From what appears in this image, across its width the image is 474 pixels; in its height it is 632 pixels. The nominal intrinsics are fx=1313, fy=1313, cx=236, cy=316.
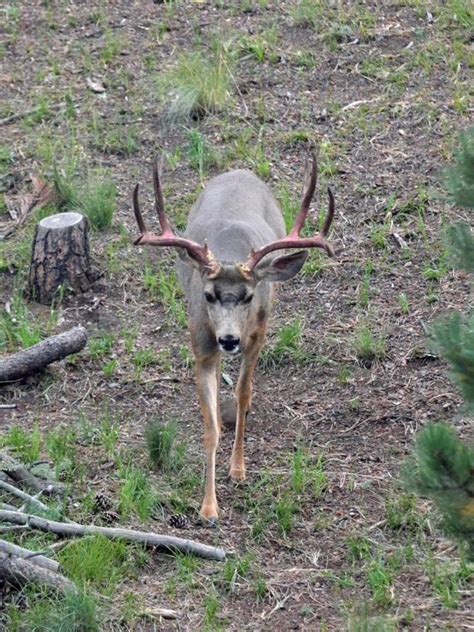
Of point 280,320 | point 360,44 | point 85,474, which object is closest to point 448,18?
point 360,44

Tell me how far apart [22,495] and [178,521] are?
772mm

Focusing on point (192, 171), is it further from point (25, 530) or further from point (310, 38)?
point (25, 530)

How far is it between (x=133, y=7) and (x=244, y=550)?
7190 mm

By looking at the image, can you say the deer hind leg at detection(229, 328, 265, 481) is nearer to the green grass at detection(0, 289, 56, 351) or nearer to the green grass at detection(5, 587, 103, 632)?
the green grass at detection(0, 289, 56, 351)

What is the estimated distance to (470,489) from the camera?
338 cm

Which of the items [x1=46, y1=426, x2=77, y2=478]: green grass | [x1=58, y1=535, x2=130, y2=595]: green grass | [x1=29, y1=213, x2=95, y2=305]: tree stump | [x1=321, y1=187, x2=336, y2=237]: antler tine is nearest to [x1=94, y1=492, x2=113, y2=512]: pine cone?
[x1=46, y1=426, x2=77, y2=478]: green grass

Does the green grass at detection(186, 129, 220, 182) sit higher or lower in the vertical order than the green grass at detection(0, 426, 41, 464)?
lower

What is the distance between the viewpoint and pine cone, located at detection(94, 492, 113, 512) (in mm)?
6316

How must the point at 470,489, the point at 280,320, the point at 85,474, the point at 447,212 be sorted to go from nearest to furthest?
the point at 470,489
the point at 85,474
the point at 280,320
the point at 447,212

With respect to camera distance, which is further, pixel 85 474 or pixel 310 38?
pixel 310 38

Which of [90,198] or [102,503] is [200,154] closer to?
[90,198]

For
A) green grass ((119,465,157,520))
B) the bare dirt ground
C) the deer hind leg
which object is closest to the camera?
the bare dirt ground

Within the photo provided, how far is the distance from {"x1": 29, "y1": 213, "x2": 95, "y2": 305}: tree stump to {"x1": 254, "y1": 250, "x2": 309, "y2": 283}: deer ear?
2081mm

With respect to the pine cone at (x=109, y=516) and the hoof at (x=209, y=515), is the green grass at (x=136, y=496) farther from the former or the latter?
the hoof at (x=209, y=515)
